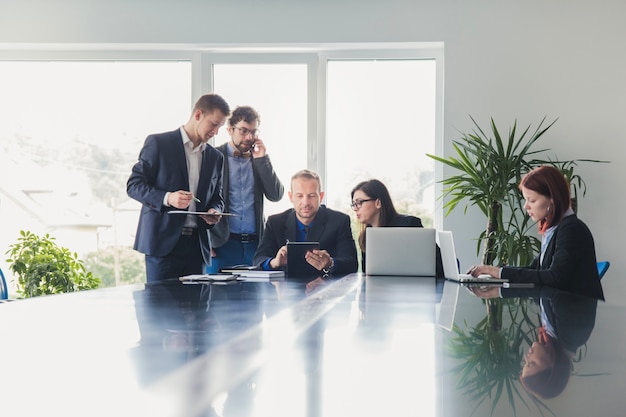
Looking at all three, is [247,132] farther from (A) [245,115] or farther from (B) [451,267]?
(B) [451,267]

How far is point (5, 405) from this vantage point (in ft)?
3.15

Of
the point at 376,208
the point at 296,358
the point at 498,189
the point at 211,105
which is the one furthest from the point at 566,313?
the point at 211,105

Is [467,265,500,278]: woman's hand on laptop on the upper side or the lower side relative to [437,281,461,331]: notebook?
lower

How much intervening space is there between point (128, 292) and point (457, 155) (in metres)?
4.32

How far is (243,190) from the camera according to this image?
646 centimetres

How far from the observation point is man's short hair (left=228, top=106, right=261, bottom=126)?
6.39 meters

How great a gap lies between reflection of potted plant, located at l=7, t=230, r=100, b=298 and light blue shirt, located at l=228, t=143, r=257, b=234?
151 cm

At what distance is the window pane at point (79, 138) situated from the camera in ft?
23.4

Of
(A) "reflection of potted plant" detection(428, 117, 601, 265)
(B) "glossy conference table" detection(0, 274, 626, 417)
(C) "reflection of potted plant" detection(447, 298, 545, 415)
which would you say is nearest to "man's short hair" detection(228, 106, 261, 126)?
(A) "reflection of potted plant" detection(428, 117, 601, 265)

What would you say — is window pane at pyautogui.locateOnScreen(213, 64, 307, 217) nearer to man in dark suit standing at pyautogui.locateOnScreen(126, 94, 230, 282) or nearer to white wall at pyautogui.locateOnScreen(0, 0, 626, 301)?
white wall at pyautogui.locateOnScreen(0, 0, 626, 301)

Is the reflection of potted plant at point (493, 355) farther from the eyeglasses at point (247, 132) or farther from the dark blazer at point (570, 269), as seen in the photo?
the eyeglasses at point (247, 132)

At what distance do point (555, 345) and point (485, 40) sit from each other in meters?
5.64

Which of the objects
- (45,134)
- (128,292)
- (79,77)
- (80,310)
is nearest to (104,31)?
(79,77)

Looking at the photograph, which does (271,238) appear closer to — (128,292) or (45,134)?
(128,292)
